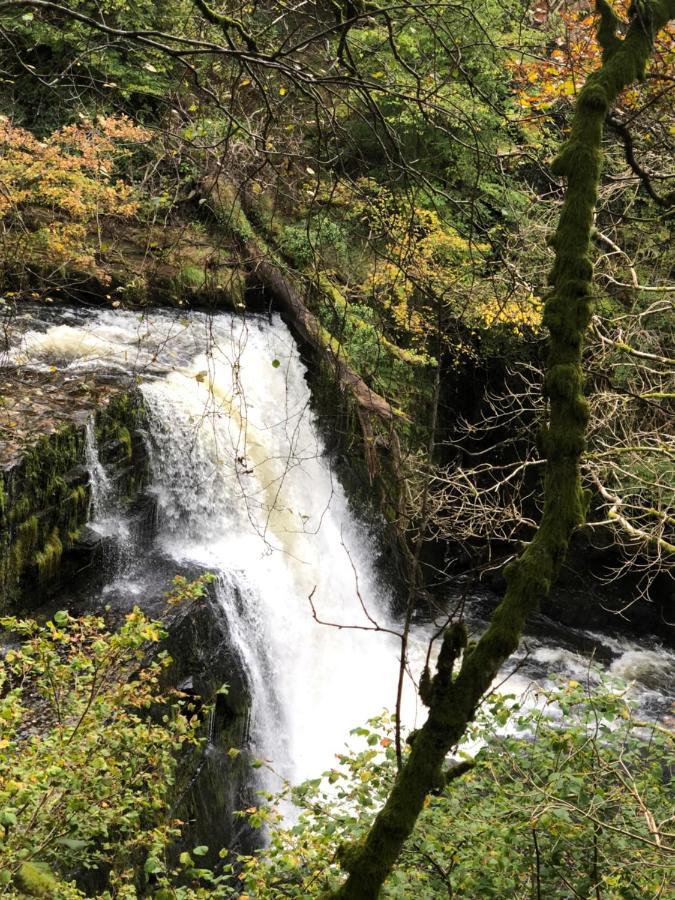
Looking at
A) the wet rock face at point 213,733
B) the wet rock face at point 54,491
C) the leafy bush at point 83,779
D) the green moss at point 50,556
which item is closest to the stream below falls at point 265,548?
the wet rock face at point 54,491

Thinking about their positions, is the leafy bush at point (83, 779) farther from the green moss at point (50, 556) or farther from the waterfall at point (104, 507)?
the waterfall at point (104, 507)

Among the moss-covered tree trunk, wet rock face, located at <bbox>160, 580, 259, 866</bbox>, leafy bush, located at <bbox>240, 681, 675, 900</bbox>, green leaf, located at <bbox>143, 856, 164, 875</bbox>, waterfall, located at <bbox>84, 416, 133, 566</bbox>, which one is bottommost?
wet rock face, located at <bbox>160, 580, 259, 866</bbox>

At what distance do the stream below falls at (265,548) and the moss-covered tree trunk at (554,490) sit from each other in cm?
489

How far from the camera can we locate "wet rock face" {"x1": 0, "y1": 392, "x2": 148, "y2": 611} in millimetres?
6520

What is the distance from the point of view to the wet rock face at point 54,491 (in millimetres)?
6520

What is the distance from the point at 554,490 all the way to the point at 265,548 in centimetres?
689

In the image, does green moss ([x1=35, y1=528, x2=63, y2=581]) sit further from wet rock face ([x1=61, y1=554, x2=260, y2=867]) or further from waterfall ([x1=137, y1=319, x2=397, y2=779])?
waterfall ([x1=137, y1=319, x2=397, y2=779])

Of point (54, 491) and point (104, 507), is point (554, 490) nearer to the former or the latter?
point (54, 491)

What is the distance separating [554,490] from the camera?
1781mm

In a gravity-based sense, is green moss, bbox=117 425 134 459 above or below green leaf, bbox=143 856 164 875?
above

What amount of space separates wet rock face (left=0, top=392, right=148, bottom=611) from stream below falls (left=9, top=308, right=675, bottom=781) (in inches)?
7.8

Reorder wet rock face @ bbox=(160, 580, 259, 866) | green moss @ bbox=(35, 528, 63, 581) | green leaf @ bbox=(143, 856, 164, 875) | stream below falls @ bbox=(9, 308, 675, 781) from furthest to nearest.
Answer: stream below falls @ bbox=(9, 308, 675, 781) → green moss @ bbox=(35, 528, 63, 581) → wet rock face @ bbox=(160, 580, 259, 866) → green leaf @ bbox=(143, 856, 164, 875)

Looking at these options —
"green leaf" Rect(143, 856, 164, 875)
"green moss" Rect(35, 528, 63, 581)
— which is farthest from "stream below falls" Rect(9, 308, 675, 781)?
"green leaf" Rect(143, 856, 164, 875)

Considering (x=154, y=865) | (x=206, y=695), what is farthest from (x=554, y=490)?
(x=206, y=695)
